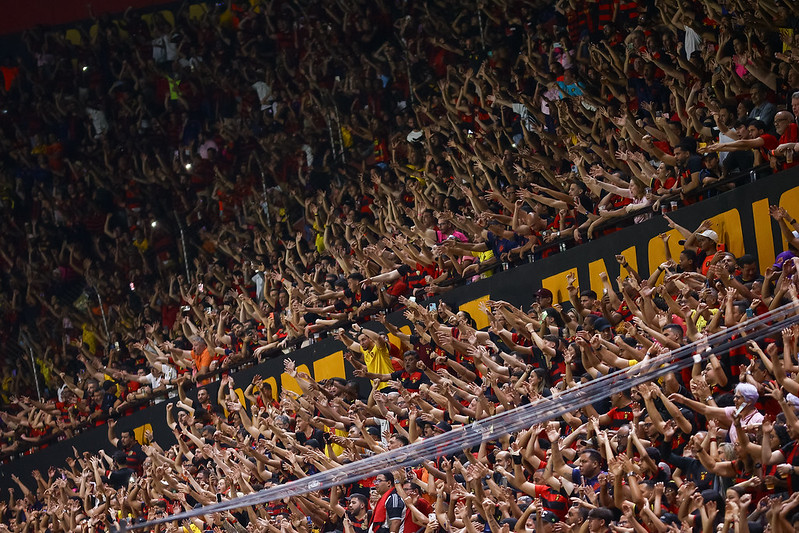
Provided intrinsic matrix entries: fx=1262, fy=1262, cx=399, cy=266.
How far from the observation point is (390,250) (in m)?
14.0

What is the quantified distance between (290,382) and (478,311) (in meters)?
2.85

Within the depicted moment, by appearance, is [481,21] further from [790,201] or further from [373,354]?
[790,201]

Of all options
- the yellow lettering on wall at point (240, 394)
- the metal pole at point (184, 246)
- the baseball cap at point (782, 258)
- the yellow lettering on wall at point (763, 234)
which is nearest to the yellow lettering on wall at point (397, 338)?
the yellow lettering on wall at point (240, 394)

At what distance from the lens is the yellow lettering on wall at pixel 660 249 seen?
399 inches

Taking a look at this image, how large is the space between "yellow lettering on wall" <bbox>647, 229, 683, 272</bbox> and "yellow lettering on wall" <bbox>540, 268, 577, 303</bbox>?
2.85 feet

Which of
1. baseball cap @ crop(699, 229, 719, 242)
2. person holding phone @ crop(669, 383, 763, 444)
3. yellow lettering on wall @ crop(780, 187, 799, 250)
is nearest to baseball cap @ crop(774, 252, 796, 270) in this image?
yellow lettering on wall @ crop(780, 187, 799, 250)

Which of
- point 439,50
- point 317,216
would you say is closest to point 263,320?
point 317,216

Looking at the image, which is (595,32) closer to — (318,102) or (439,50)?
(439,50)

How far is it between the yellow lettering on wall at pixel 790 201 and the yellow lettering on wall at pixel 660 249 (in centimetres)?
93

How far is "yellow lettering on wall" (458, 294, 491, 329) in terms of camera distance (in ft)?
39.3

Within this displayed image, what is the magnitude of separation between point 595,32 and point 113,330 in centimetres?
803

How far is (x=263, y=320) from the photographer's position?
1470 centimetres

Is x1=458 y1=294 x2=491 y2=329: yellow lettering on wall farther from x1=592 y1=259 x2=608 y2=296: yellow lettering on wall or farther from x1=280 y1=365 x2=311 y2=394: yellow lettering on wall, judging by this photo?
x1=280 y1=365 x2=311 y2=394: yellow lettering on wall

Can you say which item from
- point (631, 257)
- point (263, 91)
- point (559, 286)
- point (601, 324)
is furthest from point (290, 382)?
point (263, 91)
